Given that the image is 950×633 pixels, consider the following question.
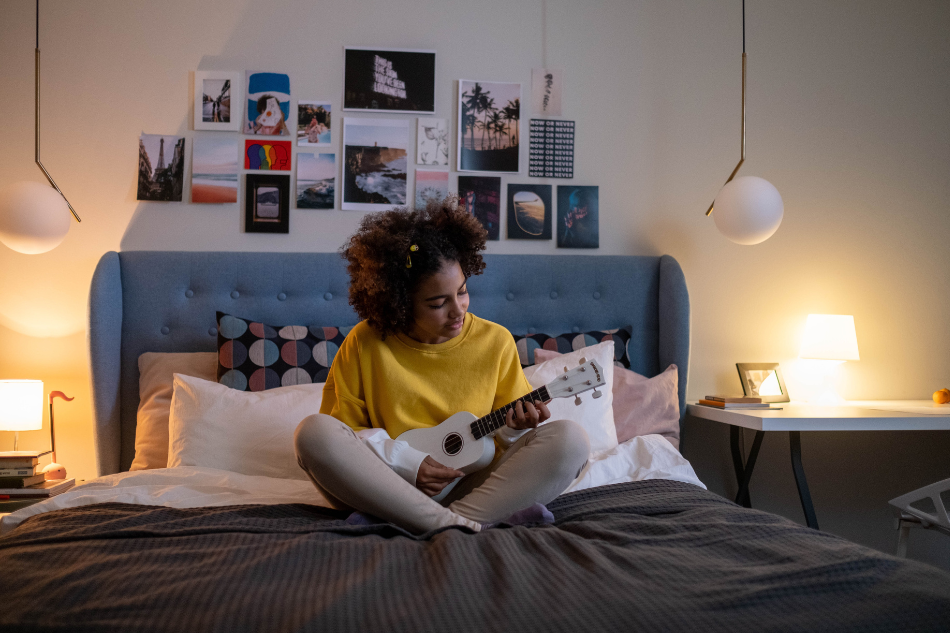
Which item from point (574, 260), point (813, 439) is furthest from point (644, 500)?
point (813, 439)

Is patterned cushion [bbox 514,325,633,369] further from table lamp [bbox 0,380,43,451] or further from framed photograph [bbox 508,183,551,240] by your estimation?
table lamp [bbox 0,380,43,451]

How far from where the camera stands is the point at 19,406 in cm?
193

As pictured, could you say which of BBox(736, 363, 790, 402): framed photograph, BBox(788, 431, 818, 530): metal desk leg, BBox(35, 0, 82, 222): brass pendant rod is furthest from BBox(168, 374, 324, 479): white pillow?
BBox(736, 363, 790, 402): framed photograph

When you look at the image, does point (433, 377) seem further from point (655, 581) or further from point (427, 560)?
point (655, 581)

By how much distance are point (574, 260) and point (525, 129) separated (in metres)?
0.52

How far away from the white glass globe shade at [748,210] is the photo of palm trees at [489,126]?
74cm

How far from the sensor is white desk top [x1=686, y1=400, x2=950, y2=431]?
1840mm

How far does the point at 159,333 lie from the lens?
2.14 metres

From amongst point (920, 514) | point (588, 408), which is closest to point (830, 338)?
point (920, 514)

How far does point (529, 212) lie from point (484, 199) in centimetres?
17

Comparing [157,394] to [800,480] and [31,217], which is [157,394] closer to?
[31,217]

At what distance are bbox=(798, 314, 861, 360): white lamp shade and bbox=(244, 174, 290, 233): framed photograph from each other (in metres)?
1.94

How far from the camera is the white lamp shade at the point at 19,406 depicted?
1.92 m

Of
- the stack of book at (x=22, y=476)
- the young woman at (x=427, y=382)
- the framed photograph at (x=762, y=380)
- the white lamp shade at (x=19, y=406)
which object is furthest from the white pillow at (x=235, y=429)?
the framed photograph at (x=762, y=380)
